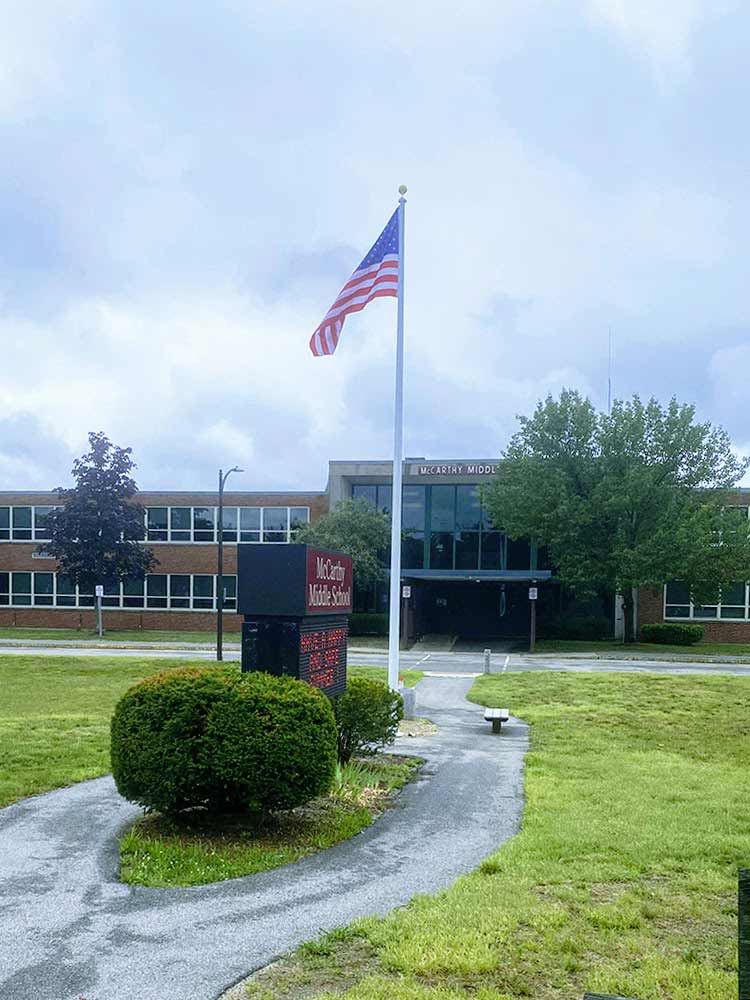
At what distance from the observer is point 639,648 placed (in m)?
40.8

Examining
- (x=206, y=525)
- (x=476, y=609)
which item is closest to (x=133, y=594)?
(x=206, y=525)

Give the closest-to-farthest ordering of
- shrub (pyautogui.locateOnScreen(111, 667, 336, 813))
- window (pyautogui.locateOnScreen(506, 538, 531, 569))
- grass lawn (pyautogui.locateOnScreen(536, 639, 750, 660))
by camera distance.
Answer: shrub (pyautogui.locateOnScreen(111, 667, 336, 813))
grass lawn (pyautogui.locateOnScreen(536, 639, 750, 660))
window (pyautogui.locateOnScreen(506, 538, 531, 569))

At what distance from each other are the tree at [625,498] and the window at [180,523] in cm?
1621

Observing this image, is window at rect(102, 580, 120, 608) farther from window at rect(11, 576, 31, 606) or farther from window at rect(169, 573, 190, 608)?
window at rect(11, 576, 31, 606)

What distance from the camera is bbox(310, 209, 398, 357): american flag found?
15.8 metres

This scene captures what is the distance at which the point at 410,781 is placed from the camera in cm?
1141

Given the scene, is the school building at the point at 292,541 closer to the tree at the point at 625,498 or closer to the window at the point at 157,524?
the window at the point at 157,524

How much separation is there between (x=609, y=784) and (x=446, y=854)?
3.80 metres

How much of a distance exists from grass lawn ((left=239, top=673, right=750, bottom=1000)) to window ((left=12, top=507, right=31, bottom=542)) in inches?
1752

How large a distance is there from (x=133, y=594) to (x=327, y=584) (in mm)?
41727

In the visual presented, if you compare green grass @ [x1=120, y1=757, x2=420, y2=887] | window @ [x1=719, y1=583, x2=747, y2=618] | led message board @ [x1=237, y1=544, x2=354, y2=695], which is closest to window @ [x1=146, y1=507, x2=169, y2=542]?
window @ [x1=719, y1=583, x2=747, y2=618]

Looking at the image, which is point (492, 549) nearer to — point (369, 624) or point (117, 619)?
point (369, 624)

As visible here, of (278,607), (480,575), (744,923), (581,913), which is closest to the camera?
(744,923)

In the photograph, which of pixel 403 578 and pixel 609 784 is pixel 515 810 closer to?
pixel 609 784
